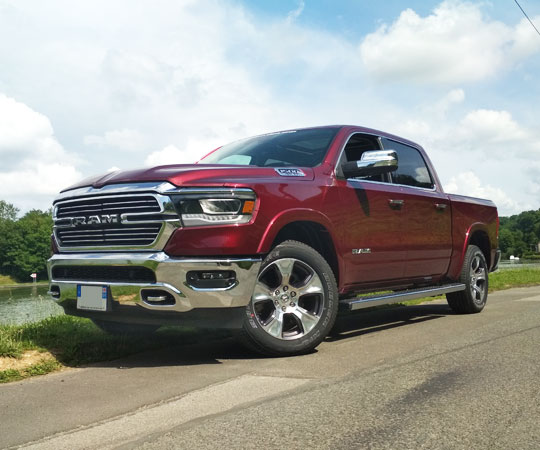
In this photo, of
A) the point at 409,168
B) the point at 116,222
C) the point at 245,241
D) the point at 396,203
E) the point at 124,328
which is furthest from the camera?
the point at 409,168

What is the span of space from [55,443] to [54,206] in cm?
261

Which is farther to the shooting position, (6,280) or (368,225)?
(6,280)

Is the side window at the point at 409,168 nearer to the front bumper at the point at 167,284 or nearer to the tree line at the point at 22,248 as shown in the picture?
the front bumper at the point at 167,284

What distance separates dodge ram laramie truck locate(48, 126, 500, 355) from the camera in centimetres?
395

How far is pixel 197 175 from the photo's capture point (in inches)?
160

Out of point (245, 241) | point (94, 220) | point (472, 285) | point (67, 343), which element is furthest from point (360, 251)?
point (472, 285)

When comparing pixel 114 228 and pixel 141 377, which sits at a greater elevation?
pixel 114 228

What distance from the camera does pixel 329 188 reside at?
482cm

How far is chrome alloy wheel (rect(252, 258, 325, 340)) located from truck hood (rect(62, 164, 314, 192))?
0.66 m

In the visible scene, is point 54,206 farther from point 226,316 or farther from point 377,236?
point 377,236

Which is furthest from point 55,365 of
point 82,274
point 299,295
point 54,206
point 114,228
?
point 299,295

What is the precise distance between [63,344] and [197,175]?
178 centimetres

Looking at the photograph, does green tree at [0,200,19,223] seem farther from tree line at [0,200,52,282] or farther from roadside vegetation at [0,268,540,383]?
roadside vegetation at [0,268,540,383]

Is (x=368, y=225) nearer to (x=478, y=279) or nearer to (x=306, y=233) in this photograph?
(x=306, y=233)
